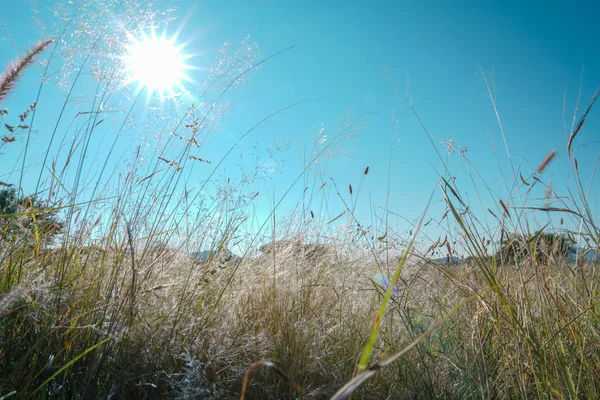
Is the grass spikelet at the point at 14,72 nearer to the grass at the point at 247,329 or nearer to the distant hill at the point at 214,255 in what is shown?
the grass at the point at 247,329

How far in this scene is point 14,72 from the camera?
1.12m

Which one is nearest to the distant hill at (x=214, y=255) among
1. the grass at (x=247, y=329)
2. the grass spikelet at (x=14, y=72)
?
the grass at (x=247, y=329)

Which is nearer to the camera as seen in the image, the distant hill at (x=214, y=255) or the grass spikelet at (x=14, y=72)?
the grass spikelet at (x=14, y=72)

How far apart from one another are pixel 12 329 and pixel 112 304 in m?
0.28

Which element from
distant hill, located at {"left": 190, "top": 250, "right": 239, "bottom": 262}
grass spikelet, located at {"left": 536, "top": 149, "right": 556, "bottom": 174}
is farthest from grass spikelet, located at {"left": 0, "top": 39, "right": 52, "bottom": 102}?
grass spikelet, located at {"left": 536, "top": 149, "right": 556, "bottom": 174}

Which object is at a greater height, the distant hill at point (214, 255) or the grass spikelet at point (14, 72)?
the grass spikelet at point (14, 72)

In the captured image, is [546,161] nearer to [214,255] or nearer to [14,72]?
[214,255]

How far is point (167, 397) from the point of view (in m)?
1.22

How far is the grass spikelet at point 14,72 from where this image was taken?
1.06m

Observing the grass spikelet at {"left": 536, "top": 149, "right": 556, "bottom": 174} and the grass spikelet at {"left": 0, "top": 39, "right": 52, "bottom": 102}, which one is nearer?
the grass spikelet at {"left": 0, "top": 39, "right": 52, "bottom": 102}

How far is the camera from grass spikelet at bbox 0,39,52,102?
106 centimetres

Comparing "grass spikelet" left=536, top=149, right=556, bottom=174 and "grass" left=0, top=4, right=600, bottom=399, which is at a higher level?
"grass spikelet" left=536, top=149, right=556, bottom=174

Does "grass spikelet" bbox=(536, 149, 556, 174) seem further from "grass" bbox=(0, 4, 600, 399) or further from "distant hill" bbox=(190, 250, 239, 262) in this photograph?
"distant hill" bbox=(190, 250, 239, 262)

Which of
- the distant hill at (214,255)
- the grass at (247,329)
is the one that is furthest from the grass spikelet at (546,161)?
the distant hill at (214,255)
